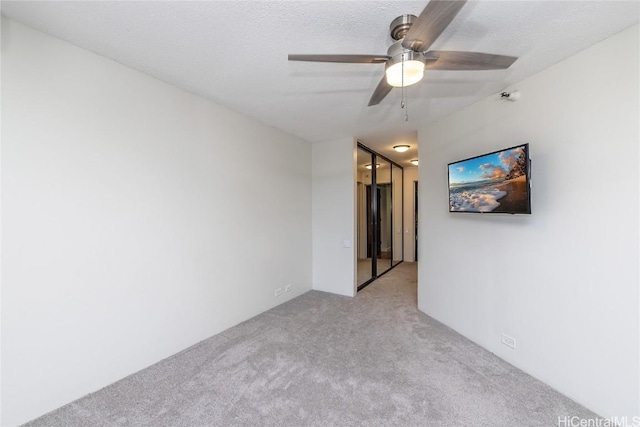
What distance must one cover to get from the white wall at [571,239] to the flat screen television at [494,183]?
0.22 m

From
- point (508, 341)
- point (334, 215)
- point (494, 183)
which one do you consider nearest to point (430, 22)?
point (494, 183)

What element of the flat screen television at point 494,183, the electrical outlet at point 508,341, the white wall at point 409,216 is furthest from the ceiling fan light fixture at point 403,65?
the white wall at point 409,216

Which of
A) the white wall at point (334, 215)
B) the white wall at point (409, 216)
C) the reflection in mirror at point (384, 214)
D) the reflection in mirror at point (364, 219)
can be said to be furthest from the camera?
the white wall at point (409, 216)

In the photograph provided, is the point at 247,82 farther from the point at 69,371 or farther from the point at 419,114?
the point at 69,371

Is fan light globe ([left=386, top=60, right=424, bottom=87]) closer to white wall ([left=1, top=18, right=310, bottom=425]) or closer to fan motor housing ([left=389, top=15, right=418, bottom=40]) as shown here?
fan motor housing ([left=389, top=15, right=418, bottom=40])

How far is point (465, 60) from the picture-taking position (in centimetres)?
149

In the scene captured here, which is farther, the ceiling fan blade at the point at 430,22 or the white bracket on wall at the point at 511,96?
the white bracket on wall at the point at 511,96

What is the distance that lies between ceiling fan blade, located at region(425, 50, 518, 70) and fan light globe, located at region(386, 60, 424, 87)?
73mm

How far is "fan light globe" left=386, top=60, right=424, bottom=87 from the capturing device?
4.76ft

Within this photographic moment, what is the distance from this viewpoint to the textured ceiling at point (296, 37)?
1502 mm

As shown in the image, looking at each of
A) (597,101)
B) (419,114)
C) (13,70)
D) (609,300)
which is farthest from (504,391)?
(13,70)

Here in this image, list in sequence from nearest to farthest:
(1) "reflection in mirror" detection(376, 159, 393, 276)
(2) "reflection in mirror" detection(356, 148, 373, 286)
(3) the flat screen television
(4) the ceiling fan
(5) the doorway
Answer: (4) the ceiling fan
(3) the flat screen television
(2) "reflection in mirror" detection(356, 148, 373, 286)
(5) the doorway
(1) "reflection in mirror" detection(376, 159, 393, 276)

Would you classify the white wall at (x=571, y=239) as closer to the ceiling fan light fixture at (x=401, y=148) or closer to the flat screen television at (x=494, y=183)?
the flat screen television at (x=494, y=183)

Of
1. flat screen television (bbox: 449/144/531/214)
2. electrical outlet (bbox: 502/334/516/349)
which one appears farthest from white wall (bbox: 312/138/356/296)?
electrical outlet (bbox: 502/334/516/349)
